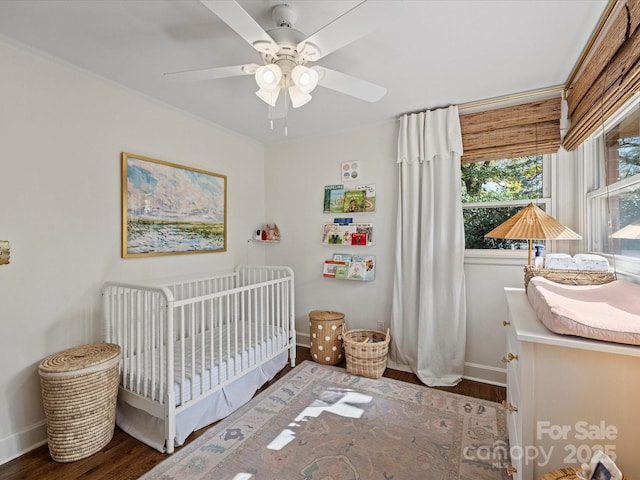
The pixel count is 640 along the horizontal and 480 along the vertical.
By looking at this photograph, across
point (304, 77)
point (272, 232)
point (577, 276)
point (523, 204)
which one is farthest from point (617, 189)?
point (272, 232)

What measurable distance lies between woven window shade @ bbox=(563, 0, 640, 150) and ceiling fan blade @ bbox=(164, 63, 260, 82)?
1.57 metres

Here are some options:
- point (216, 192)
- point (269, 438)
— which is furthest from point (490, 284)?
point (216, 192)

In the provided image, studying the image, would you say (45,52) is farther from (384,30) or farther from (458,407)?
(458,407)

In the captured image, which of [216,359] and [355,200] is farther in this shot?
[355,200]

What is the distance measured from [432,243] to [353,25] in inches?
72.7

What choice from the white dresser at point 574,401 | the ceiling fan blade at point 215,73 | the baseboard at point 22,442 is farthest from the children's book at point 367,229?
the baseboard at point 22,442

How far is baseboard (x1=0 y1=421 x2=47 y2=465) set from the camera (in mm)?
1643

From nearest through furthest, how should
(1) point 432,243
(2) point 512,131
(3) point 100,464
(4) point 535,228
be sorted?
(3) point 100,464 < (4) point 535,228 < (2) point 512,131 < (1) point 432,243

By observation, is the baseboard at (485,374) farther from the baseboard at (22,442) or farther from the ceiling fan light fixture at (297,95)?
the baseboard at (22,442)

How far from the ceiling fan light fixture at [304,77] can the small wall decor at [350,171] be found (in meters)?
1.62

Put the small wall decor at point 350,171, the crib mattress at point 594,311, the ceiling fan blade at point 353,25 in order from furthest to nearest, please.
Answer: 1. the small wall decor at point 350,171
2. the ceiling fan blade at point 353,25
3. the crib mattress at point 594,311

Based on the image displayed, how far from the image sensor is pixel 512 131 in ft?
7.67

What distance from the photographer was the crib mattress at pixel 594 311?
0.81 m

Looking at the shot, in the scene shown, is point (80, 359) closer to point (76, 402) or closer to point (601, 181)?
point (76, 402)
